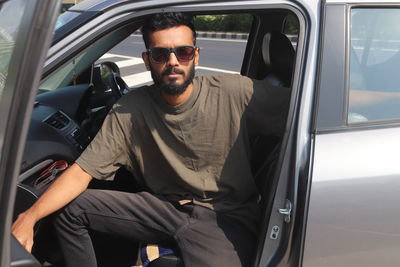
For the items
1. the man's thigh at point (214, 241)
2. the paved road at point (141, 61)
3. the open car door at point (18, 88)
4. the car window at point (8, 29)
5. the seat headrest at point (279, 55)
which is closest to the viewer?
the open car door at point (18, 88)

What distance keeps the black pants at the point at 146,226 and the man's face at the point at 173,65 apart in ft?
1.60

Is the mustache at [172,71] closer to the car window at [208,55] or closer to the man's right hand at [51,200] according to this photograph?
the man's right hand at [51,200]

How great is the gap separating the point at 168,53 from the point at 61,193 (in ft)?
2.22

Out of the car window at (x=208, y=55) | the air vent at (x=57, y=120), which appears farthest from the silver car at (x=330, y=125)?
the car window at (x=208, y=55)

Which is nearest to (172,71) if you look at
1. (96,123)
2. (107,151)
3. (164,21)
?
(164,21)

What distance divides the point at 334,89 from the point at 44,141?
1.23 m

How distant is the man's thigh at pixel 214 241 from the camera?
67.1 inches

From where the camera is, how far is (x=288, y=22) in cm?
263

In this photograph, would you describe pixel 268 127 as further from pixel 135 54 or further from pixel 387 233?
pixel 135 54

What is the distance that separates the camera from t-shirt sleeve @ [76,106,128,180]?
1799 millimetres

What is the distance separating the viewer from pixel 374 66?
1653 millimetres

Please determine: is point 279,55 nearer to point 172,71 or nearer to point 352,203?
point 172,71

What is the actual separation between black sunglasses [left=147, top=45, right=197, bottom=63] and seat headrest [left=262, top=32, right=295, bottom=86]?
686mm

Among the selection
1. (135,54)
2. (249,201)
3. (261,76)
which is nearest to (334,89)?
(249,201)
